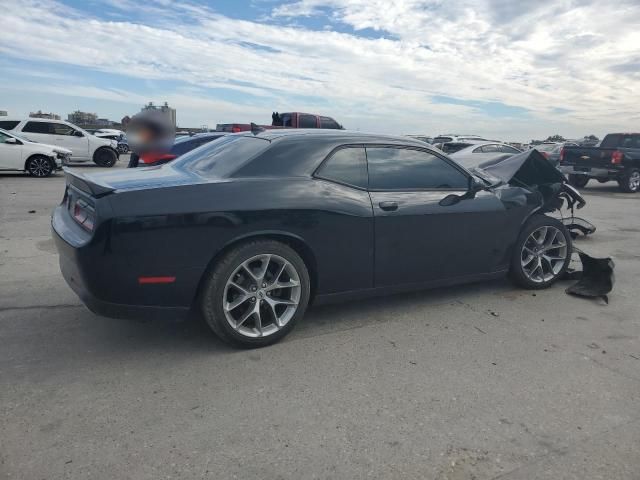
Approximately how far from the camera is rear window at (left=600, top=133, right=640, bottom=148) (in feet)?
51.8

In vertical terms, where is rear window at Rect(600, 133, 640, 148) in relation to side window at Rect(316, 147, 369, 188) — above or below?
above

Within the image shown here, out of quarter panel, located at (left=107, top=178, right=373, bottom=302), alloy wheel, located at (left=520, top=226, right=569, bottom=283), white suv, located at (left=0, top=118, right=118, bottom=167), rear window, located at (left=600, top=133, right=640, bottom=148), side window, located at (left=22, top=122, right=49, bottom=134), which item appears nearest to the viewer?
quarter panel, located at (left=107, top=178, right=373, bottom=302)

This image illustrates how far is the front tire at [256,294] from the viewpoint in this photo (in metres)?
3.40

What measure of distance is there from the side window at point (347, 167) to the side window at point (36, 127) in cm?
1654

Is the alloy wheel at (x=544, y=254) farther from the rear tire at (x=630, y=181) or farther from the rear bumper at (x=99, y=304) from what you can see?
the rear tire at (x=630, y=181)

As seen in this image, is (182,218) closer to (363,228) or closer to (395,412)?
(363,228)

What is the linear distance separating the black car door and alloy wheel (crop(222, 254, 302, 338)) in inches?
30.3

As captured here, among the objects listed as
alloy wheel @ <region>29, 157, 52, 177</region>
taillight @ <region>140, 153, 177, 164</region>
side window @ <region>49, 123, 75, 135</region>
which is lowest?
alloy wheel @ <region>29, 157, 52, 177</region>

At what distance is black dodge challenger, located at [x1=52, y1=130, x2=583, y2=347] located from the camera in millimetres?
3203

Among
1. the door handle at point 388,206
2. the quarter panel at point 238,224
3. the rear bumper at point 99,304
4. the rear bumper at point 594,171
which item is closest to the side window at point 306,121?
the rear bumper at point 594,171

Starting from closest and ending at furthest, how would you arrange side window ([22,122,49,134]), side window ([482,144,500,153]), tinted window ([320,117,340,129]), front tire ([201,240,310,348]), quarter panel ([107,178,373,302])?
quarter panel ([107,178,373,302])
front tire ([201,240,310,348])
side window ([482,144,500,153])
side window ([22,122,49,134])
tinted window ([320,117,340,129])

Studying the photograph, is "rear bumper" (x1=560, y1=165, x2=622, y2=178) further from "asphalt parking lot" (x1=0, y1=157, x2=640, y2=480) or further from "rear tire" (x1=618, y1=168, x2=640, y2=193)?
"asphalt parking lot" (x1=0, y1=157, x2=640, y2=480)

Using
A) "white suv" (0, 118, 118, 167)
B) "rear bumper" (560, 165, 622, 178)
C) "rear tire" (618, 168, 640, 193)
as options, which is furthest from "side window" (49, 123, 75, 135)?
"rear tire" (618, 168, 640, 193)

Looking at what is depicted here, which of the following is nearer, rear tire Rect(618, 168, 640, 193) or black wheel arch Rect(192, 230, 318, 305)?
black wheel arch Rect(192, 230, 318, 305)
